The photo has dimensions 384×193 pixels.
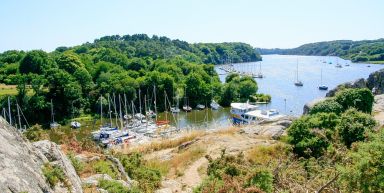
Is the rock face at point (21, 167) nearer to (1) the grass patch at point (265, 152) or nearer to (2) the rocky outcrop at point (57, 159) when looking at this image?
(2) the rocky outcrop at point (57, 159)

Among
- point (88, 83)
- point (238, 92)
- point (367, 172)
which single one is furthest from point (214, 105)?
point (367, 172)

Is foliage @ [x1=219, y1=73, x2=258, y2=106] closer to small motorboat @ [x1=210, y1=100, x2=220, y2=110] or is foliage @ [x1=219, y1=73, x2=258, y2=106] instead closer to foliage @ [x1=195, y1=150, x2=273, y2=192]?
small motorboat @ [x1=210, y1=100, x2=220, y2=110]

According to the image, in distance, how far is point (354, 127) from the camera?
19578 mm

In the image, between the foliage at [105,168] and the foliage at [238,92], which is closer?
the foliage at [105,168]

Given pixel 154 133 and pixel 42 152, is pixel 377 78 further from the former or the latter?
pixel 42 152

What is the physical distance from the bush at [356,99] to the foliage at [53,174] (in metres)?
23.2

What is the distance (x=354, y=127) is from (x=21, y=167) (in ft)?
55.2

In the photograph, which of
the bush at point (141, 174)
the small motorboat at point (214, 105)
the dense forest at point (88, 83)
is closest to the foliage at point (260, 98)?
the dense forest at point (88, 83)

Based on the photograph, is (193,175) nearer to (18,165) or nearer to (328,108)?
(18,165)

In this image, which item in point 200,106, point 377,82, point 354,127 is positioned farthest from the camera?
point 200,106

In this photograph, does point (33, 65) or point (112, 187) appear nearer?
point (112, 187)

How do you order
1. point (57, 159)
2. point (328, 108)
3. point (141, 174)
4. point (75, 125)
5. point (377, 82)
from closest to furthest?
1. point (57, 159)
2. point (141, 174)
3. point (328, 108)
4. point (377, 82)
5. point (75, 125)

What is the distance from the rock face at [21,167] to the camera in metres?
7.03

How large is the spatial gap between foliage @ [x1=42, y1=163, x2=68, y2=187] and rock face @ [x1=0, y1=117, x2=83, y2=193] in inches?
4.5
